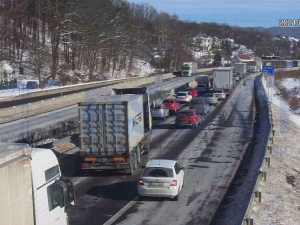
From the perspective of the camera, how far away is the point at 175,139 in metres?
28.9

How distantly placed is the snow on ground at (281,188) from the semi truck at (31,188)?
694 cm

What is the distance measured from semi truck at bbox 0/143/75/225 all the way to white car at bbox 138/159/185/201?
20.7 ft

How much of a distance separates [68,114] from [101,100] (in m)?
21.4

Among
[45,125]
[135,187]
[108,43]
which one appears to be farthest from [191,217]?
[108,43]

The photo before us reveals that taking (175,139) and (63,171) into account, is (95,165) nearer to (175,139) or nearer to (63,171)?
(63,171)

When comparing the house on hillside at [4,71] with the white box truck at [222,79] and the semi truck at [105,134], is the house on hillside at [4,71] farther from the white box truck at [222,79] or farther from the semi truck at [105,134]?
the semi truck at [105,134]

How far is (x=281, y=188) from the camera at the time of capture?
60.4ft

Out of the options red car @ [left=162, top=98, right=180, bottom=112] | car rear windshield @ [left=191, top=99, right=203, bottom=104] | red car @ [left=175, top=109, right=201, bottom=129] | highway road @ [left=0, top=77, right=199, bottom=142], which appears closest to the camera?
highway road @ [left=0, top=77, right=199, bottom=142]

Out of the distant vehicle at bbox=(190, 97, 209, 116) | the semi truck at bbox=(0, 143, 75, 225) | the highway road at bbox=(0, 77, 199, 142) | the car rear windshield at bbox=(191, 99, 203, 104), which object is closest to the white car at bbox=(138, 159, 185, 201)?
the semi truck at bbox=(0, 143, 75, 225)

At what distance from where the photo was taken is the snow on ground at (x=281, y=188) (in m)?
14.7

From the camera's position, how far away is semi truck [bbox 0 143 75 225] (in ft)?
23.6

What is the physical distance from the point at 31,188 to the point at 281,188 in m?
12.7

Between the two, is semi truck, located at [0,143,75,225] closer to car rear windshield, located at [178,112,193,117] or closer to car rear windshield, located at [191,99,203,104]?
car rear windshield, located at [178,112,193,117]

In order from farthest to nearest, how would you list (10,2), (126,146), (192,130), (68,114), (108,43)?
(108,43)
(10,2)
(68,114)
(192,130)
(126,146)
